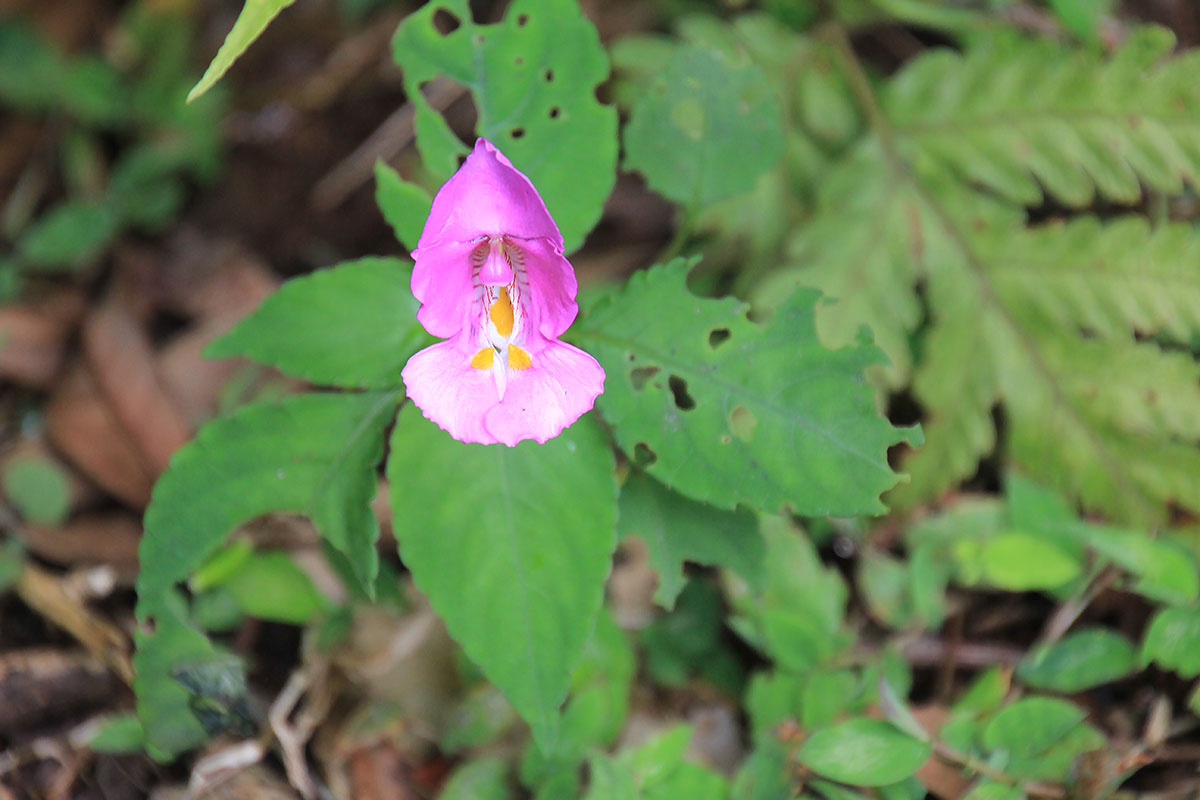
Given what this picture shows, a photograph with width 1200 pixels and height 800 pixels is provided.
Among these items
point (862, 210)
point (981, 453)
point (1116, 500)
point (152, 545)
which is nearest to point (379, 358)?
point (152, 545)

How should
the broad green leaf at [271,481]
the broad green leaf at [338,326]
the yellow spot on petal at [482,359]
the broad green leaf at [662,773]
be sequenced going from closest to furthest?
the yellow spot on petal at [482,359]
the broad green leaf at [271,481]
the broad green leaf at [338,326]
the broad green leaf at [662,773]

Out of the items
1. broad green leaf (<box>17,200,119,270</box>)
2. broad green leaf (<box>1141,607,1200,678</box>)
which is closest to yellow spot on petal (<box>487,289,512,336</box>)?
broad green leaf (<box>1141,607,1200,678</box>)

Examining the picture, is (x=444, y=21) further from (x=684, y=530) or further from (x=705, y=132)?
(x=684, y=530)

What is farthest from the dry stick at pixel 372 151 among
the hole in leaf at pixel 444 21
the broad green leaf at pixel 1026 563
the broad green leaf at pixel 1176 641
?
the broad green leaf at pixel 1176 641

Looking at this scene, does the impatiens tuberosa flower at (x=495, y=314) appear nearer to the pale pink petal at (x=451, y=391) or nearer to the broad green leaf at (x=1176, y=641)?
the pale pink petal at (x=451, y=391)

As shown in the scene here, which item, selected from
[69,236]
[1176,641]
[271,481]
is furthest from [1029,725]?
[69,236]

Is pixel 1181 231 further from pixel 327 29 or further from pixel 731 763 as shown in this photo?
pixel 327 29

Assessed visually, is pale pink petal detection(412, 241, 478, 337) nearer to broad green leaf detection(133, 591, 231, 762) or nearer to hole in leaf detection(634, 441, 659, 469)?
hole in leaf detection(634, 441, 659, 469)
